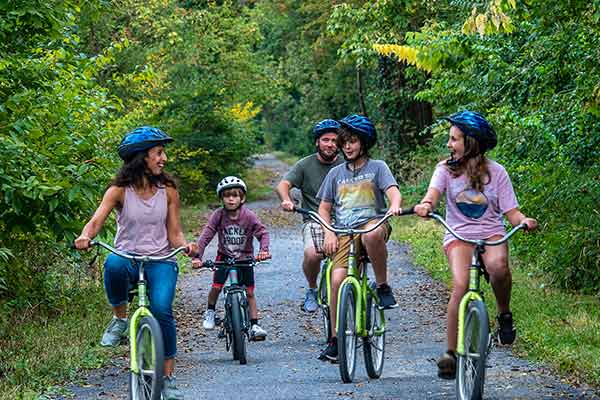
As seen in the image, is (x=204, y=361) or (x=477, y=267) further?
(x=204, y=361)

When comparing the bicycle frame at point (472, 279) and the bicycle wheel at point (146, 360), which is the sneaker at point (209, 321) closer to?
the bicycle wheel at point (146, 360)

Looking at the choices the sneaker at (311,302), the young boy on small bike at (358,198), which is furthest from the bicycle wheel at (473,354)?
the sneaker at (311,302)

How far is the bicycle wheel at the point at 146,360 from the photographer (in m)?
7.07

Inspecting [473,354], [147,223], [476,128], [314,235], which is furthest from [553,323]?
[147,223]

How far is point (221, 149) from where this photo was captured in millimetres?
35125

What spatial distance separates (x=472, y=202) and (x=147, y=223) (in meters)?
2.23

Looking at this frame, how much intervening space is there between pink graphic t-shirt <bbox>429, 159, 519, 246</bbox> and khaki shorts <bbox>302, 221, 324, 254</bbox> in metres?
3.21

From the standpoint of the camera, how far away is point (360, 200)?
29.9 feet

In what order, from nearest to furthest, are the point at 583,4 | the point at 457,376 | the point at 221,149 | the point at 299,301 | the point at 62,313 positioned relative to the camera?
the point at 457,376, the point at 583,4, the point at 62,313, the point at 299,301, the point at 221,149

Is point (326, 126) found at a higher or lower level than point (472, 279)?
higher

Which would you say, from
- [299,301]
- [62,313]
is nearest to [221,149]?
[299,301]

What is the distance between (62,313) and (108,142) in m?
2.60

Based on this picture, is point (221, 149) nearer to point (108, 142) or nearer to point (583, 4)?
point (108, 142)

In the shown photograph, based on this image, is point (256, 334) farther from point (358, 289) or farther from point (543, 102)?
point (543, 102)
